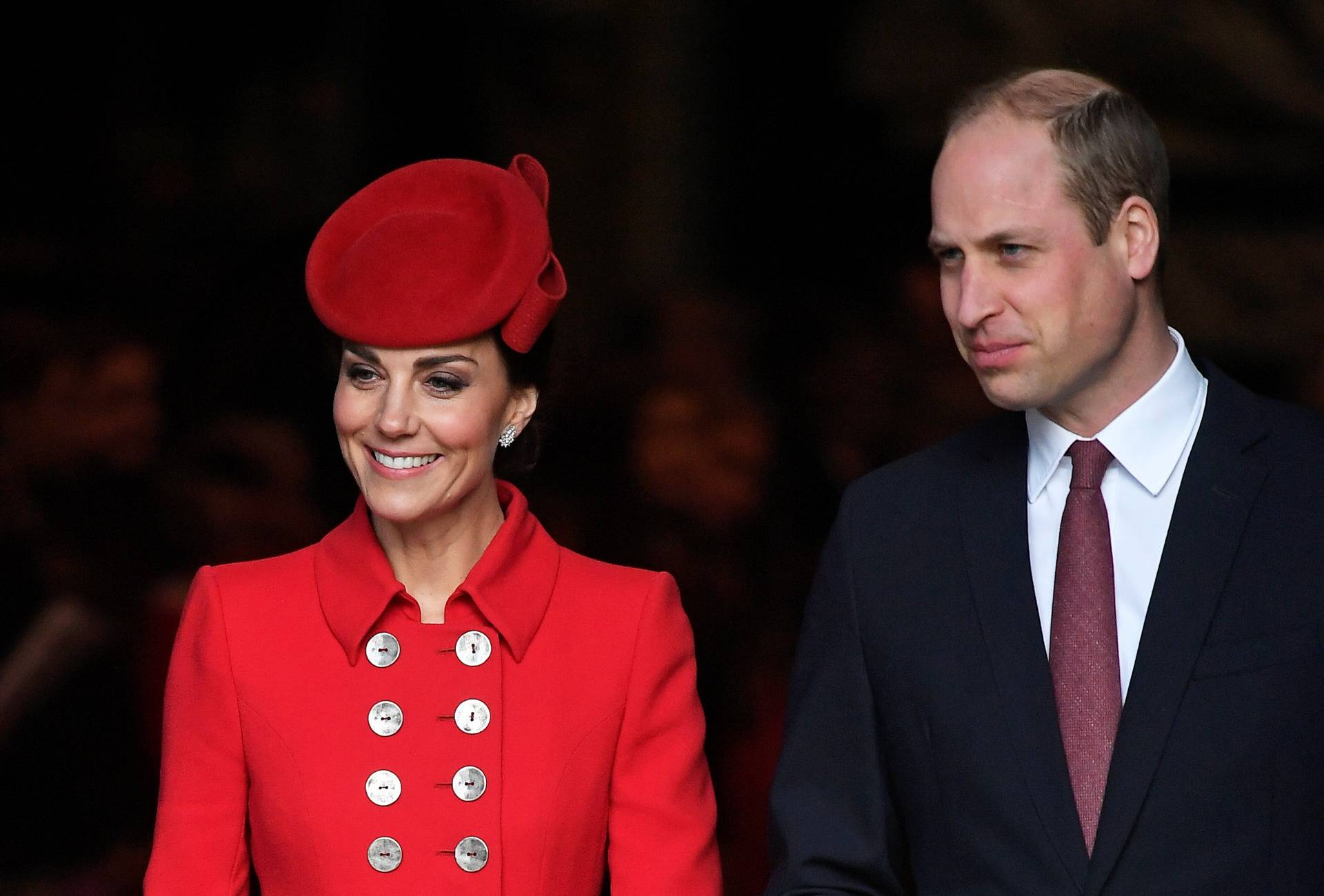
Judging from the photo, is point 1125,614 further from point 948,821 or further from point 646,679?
point 646,679

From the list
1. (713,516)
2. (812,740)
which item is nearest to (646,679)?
(812,740)

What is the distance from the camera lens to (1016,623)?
2764mm

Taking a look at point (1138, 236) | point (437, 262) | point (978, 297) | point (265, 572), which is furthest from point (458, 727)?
point (1138, 236)

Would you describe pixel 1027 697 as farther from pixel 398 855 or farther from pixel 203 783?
pixel 203 783

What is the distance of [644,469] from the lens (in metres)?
5.07

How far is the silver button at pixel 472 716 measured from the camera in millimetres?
2781

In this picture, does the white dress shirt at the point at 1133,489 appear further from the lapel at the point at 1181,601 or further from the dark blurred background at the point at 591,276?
the dark blurred background at the point at 591,276

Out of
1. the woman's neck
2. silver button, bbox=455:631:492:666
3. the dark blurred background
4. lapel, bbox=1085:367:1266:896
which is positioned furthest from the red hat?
the dark blurred background

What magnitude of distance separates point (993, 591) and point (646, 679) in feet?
1.61

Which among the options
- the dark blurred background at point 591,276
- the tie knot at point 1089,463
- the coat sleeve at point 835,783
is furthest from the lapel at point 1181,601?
the dark blurred background at point 591,276

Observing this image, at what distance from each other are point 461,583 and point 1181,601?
0.97 metres

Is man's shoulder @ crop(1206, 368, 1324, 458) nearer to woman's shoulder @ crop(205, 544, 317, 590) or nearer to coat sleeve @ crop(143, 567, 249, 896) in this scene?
woman's shoulder @ crop(205, 544, 317, 590)

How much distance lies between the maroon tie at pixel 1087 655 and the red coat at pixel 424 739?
0.52m

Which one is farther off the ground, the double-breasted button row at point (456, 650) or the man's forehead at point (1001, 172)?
the man's forehead at point (1001, 172)
